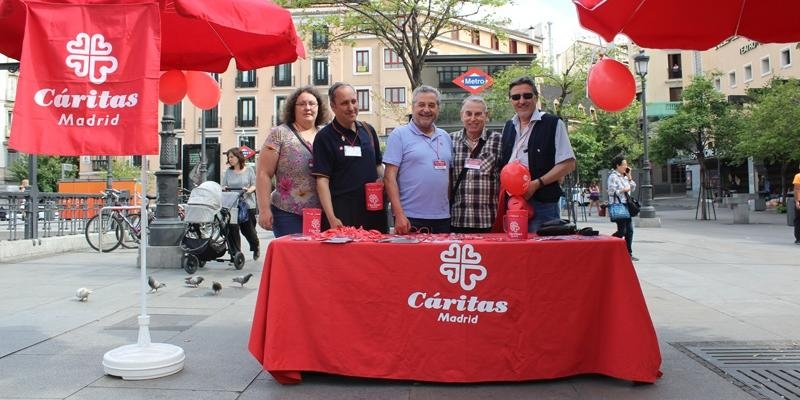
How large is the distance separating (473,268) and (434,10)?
14008mm

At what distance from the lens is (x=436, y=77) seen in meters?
31.1

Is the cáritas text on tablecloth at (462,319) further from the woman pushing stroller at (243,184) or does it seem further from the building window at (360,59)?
the building window at (360,59)

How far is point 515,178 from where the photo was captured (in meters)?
3.73

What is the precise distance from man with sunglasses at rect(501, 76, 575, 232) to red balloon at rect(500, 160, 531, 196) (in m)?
0.35

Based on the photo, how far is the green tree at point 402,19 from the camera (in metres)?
15.8

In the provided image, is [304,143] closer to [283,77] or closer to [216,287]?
[216,287]

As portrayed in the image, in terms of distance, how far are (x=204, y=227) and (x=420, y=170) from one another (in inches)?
200

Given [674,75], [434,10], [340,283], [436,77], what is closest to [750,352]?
[340,283]

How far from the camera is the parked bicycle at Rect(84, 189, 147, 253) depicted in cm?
1157

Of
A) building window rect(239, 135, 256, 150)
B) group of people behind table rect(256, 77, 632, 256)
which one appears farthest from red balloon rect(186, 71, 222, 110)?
building window rect(239, 135, 256, 150)

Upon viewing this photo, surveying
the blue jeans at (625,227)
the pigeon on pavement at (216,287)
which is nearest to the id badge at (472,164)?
the pigeon on pavement at (216,287)

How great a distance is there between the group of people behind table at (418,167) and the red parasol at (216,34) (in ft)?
2.04

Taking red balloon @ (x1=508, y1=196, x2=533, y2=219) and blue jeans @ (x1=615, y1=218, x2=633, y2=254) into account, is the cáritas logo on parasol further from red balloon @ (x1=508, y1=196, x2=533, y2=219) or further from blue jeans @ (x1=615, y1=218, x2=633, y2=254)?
blue jeans @ (x1=615, y1=218, x2=633, y2=254)

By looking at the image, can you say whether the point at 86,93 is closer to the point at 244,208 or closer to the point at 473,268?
the point at 473,268
